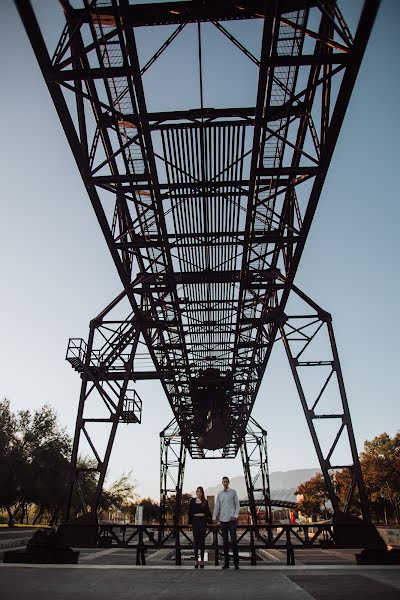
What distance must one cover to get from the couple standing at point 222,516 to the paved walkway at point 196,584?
59cm

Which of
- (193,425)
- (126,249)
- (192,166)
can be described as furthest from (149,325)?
(193,425)

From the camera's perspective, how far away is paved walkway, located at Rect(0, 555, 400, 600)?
5223mm

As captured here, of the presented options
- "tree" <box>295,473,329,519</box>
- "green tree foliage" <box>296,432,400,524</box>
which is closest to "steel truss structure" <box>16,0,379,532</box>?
"green tree foliage" <box>296,432,400,524</box>

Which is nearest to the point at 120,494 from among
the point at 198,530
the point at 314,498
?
the point at 314,498

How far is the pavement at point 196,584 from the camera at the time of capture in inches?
206

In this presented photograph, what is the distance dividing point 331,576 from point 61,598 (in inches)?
173

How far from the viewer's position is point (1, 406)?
41594 millimetres

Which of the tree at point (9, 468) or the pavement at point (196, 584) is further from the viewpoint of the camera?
the tree at point (9, 468)

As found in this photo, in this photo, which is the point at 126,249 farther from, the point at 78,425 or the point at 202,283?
the point at 78,425

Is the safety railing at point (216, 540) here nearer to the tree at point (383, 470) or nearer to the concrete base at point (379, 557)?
the concrete base at point (379, 557)

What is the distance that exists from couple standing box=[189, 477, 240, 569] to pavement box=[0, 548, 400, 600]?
0.59 metres

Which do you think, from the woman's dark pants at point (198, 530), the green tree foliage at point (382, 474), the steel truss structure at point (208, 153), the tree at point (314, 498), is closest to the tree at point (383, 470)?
the green tree foliage at point (382, 474)

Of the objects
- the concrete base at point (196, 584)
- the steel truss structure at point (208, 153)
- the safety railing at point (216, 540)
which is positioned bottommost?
the concrete base at point (196, 584)

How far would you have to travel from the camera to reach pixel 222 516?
907 cm
